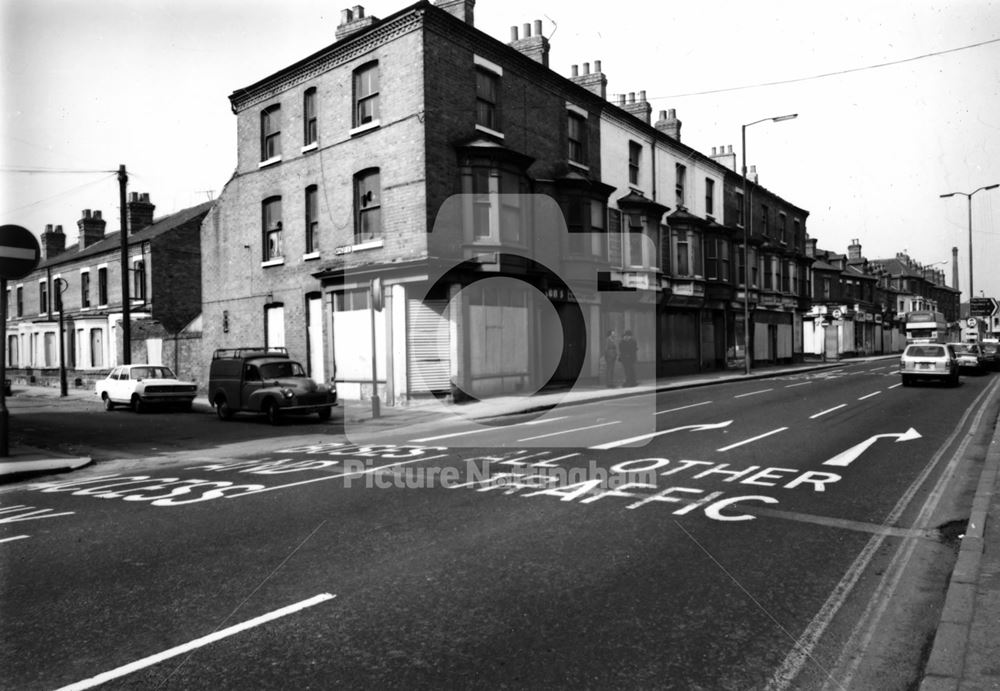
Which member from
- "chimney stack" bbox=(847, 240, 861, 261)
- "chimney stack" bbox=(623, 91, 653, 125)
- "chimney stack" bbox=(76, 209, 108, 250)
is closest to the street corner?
"chimney stack" bbox=(623, 91, 653, 125)

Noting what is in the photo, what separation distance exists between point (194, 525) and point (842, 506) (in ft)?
22.4

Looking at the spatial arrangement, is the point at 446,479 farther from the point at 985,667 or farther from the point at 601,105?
the point at 601,105

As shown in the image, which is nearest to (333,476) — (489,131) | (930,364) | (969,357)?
(489,131)

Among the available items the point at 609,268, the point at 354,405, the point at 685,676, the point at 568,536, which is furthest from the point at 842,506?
the point at 609,268

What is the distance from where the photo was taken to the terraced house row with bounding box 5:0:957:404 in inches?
782

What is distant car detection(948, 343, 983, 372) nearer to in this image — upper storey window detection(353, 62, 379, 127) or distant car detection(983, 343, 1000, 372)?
distant car detection(983, 343, 1000, 372)

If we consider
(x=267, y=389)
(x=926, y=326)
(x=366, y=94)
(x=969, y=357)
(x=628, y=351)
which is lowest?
(x=969, y=357)

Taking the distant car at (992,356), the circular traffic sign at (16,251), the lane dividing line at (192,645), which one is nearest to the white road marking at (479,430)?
the circular traffic sign at (16,251)

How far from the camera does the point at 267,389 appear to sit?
16844 millimetres

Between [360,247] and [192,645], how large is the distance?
60.5ft

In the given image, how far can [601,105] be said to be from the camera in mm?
27328

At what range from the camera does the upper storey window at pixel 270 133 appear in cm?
2492

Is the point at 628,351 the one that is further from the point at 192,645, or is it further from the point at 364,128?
the point at 192,645

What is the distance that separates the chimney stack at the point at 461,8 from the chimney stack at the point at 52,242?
3833cm
